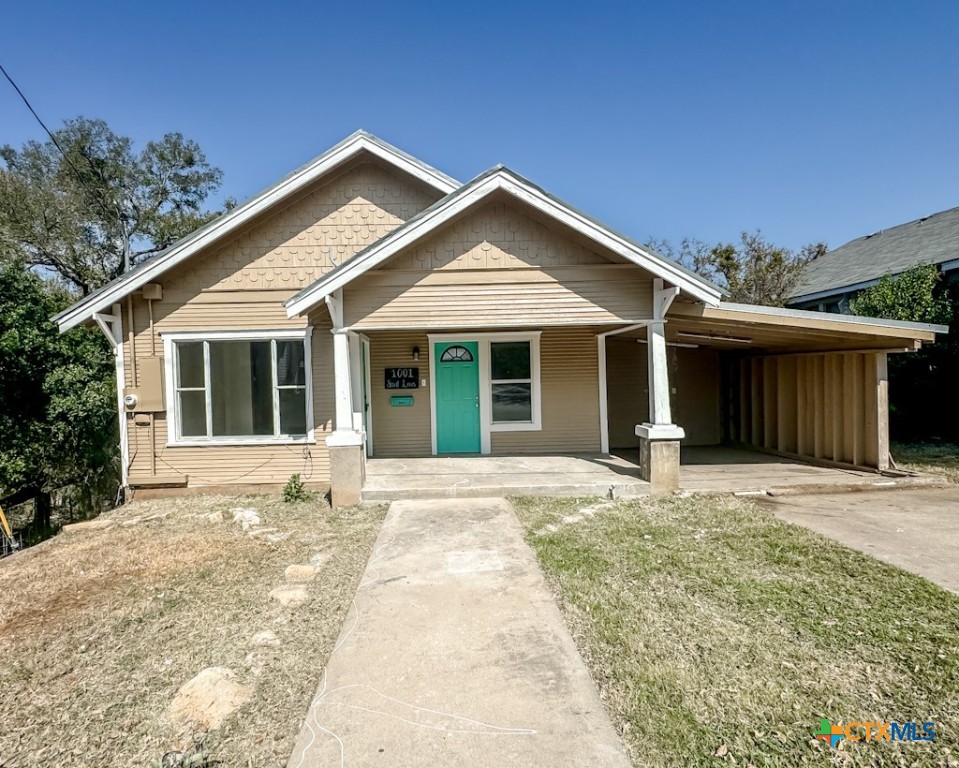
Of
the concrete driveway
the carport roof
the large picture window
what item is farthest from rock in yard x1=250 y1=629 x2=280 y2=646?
the carport roof

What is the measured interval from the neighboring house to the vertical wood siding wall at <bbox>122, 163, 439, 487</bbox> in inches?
570

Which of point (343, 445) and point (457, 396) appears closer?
point (343, 445)

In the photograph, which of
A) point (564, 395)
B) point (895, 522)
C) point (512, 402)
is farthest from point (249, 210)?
point (895, 522)

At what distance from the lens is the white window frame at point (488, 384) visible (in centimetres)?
1031

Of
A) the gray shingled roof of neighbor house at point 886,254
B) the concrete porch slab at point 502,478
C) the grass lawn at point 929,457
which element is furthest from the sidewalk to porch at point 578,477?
the gray shingled roof of neighbor house at point 886,254

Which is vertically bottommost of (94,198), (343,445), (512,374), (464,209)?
(343,445)

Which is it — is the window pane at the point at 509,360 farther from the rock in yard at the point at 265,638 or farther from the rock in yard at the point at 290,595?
the rock in yard at the point at 265,638

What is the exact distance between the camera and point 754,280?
20.9 meters

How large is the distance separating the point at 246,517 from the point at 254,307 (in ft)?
12.1

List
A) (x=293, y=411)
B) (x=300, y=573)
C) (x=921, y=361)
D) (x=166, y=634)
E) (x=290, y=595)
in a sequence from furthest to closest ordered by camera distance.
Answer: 1. (x=921, y=361)
2. (x=293, y=411)
3. (x=300, y=573)
4. (x=290, y=595)
5. (x=166, y=634)

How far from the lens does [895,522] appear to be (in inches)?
249

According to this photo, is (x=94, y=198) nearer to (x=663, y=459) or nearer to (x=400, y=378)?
(x=400, y=378)

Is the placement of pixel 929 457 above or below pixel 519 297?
below

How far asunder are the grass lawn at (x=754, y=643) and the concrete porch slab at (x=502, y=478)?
5.76 ft
